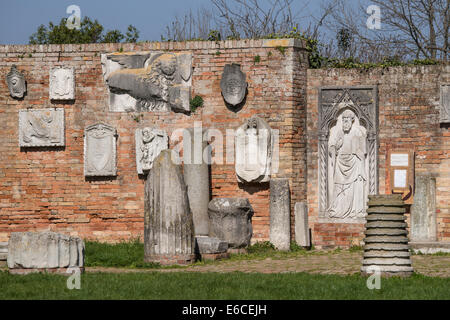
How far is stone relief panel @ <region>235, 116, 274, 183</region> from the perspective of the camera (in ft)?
53.9

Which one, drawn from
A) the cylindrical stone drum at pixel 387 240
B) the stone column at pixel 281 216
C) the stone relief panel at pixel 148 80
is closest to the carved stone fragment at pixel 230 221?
the stone column at pixel 281 216

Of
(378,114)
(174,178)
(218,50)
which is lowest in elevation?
(174,178)

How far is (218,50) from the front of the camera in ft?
55.2

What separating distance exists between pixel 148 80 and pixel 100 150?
159 centimetres

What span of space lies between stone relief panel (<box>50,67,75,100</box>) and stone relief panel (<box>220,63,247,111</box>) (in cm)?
286

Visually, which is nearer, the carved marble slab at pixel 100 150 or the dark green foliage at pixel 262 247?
the dark green foliage at pixel 262 247

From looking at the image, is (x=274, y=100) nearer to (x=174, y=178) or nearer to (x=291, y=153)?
(x=291, y=153)

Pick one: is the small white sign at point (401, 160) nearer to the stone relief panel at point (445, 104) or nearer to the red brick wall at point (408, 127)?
the red brick wall at point (408, 127)

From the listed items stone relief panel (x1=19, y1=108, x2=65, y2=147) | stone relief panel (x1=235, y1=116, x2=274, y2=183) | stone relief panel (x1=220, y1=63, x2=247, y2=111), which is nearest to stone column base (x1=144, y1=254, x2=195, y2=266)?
stone relief panel (x1=235, y1=116, x2=274, y2=183)

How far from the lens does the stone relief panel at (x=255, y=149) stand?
1642 centimetres

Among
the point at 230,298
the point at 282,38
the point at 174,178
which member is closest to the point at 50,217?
the point at 174,178

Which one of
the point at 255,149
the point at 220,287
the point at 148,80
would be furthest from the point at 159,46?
the point at 220,287

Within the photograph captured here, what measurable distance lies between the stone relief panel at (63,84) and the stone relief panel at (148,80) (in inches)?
25.2
